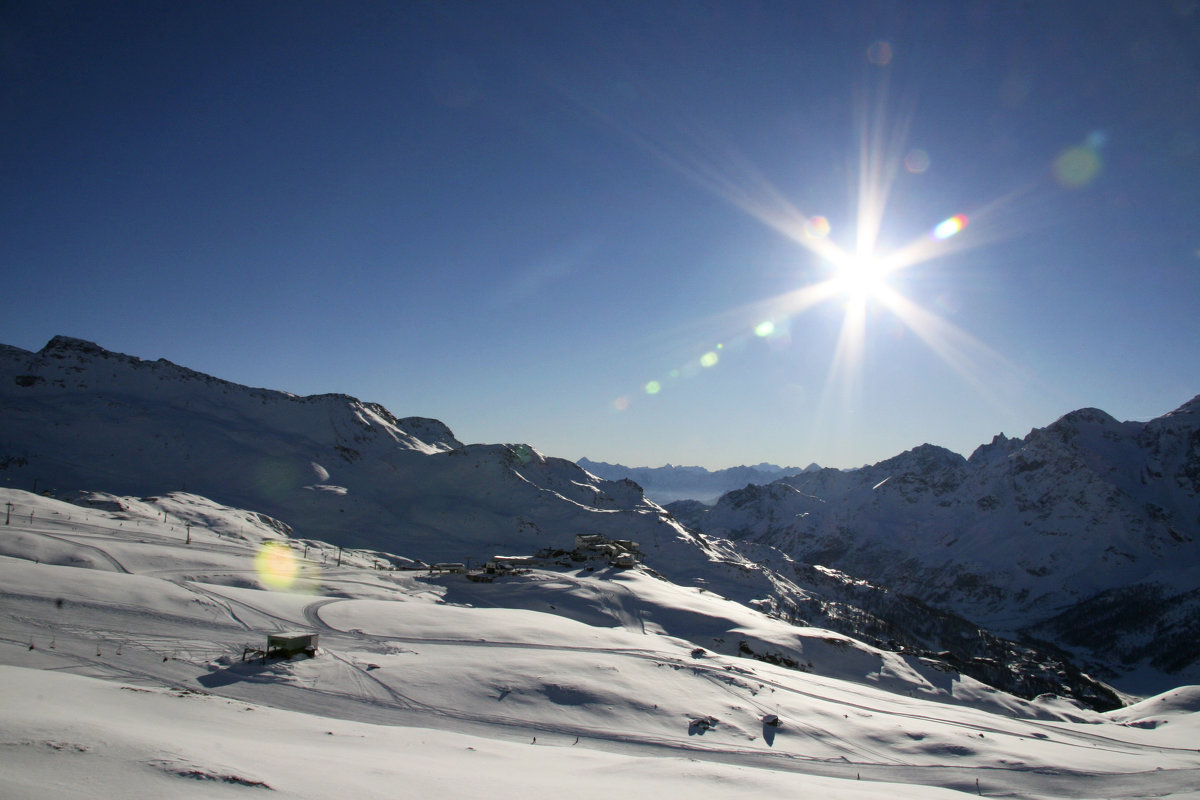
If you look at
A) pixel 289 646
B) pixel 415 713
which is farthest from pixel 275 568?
pixel 415 713

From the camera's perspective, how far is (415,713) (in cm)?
2397

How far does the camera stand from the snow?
12758 millimetres

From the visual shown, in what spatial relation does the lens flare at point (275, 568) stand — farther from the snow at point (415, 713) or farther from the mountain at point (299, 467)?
the mountain at point (299, 467)

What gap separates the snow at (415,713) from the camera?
12.8m

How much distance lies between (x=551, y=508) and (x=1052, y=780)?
120 m

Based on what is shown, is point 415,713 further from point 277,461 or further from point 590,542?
point 277,461

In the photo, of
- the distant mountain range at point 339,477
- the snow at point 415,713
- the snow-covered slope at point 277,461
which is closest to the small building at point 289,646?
the snow at point 415,713

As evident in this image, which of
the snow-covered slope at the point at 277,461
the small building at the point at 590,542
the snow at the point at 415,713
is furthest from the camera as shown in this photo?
the snow-covered slope at the point at 277,461

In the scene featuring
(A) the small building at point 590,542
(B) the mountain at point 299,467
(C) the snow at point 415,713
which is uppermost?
(B) the mountain at point 299,467

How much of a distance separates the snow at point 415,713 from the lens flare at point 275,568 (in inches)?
38.8

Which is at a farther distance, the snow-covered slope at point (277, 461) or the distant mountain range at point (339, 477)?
the distant mountain range at point (339, 477)

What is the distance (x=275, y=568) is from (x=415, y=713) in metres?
40.8

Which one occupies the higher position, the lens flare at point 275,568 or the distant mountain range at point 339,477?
the distant mountain range at point 339,477

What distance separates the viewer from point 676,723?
91.6 ft
